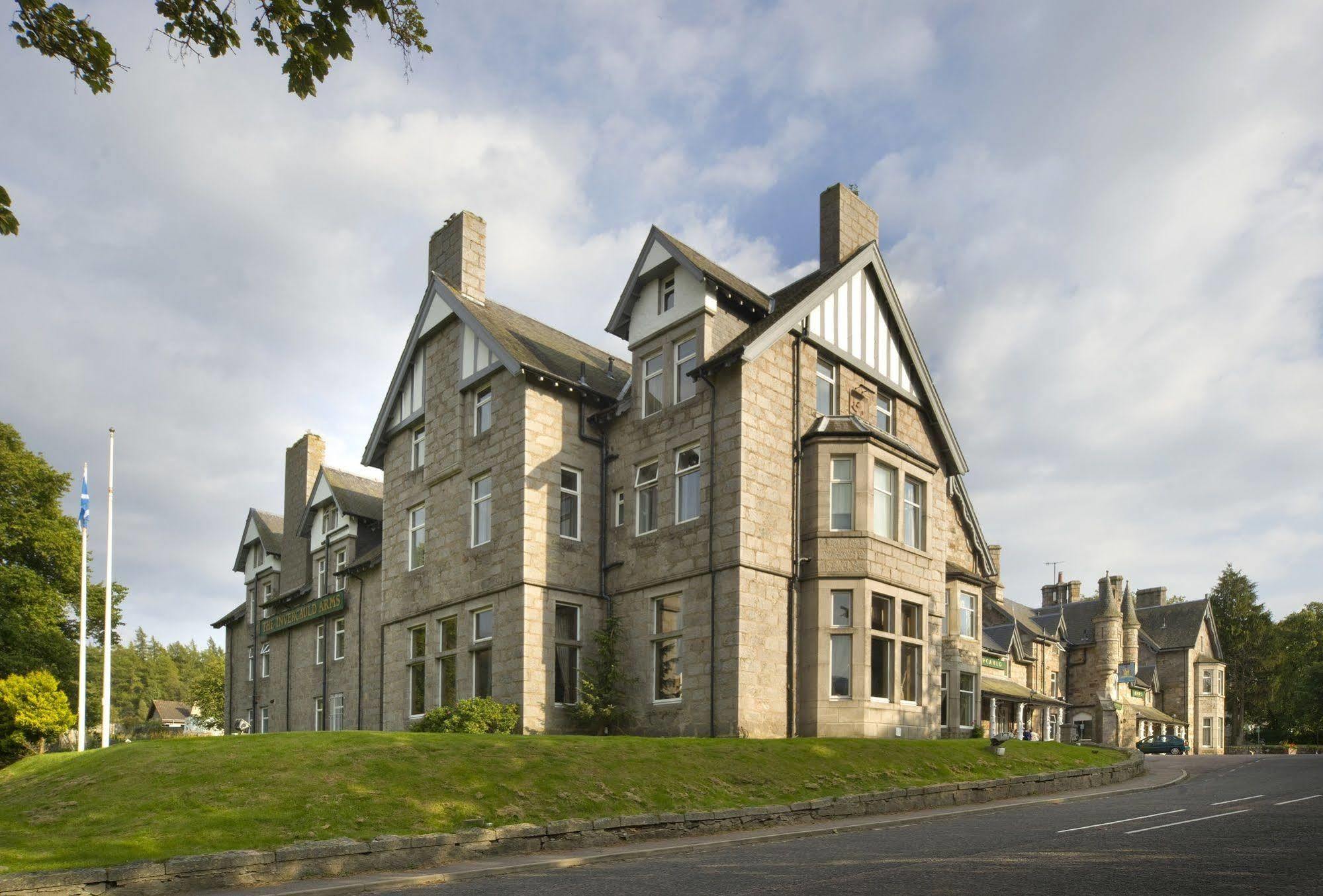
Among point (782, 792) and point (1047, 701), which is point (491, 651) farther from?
point (1047, 701)

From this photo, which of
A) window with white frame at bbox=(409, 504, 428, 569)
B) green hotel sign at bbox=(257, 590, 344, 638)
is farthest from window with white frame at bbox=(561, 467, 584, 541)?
green hotel sign at bbox=(257, 590, 344, 638)

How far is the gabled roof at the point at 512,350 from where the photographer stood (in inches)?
1067

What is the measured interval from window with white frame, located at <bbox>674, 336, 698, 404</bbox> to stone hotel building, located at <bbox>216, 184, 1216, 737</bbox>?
3.1 inches

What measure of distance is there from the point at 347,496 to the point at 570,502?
50.4ft

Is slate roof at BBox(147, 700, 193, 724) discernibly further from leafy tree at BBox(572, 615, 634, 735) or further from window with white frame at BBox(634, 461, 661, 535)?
window with white frame at BBox(634, 461, 661, 535)

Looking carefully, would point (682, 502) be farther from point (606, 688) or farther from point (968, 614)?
point (968, 614)

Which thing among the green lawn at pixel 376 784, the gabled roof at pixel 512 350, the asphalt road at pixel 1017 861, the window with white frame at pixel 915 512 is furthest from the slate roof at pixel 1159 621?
the asphalt road at pixel 1017 861

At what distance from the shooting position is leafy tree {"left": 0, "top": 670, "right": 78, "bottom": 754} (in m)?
37.8

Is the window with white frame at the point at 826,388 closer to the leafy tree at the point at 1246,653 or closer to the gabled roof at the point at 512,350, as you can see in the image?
the gabled roof at the point at 512,350

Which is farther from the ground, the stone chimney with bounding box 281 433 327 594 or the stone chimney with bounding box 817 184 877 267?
the stone chimney with bounding box 817 184 877 267

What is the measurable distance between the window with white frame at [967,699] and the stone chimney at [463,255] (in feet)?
66.2

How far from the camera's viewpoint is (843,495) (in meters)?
25.6

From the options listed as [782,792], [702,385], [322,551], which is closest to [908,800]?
[782,792]

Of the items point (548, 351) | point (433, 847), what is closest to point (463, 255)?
point (548, 351)
